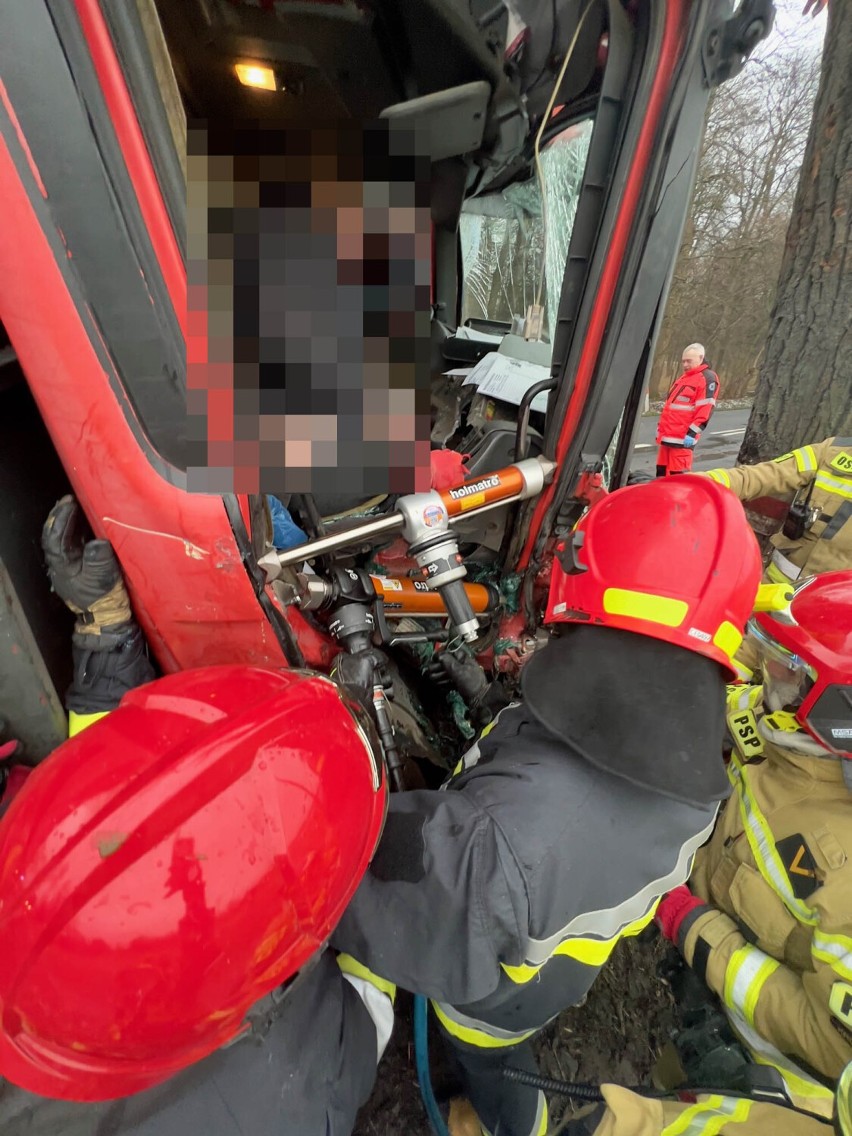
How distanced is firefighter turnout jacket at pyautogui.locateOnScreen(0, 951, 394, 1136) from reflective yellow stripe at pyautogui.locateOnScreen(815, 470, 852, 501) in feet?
10.3

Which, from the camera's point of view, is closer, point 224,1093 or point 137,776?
point 137,776

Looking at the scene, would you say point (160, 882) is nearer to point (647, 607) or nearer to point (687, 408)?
point (647, 607)

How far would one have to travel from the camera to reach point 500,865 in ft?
3.69

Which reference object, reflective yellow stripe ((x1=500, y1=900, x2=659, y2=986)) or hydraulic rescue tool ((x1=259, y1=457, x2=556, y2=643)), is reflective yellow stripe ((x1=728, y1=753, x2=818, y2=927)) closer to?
reflective yellow stripe ((x1=500, y1=900, x2=659, y2=986))

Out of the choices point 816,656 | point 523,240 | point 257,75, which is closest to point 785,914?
point 816,656

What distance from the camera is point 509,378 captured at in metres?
2.49

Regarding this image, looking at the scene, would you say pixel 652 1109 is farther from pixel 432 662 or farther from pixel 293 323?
pixel 293 323

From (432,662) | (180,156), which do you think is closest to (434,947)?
(432,662)

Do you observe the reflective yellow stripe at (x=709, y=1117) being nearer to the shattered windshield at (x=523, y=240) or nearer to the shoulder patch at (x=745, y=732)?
the shoulder patch at (x=745, y=732)

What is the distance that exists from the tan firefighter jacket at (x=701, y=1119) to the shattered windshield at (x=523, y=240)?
2233 mm

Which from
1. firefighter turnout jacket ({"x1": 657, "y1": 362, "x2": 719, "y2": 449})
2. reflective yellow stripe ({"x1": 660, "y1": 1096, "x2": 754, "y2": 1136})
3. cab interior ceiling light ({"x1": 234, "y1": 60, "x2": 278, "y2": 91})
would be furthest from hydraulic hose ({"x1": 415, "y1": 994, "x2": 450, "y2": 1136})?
firefighter turnout jacket ({"x1": 657, "y1": 362, "x2": 719, "y2": 449})

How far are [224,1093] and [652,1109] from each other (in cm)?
92

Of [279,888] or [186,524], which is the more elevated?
[186,524]

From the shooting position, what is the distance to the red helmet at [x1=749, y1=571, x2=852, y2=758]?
1.69m
